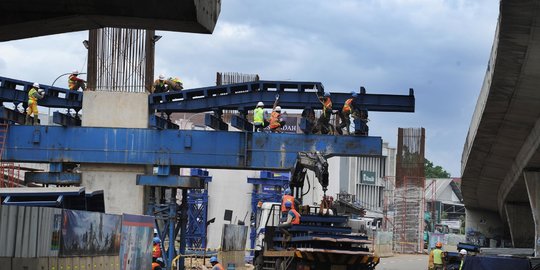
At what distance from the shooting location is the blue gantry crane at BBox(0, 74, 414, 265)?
3466cm

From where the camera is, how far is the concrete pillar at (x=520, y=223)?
50.0m

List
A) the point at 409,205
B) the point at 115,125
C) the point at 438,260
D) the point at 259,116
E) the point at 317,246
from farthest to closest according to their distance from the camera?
1. the point at 409,205
2. the point at 115,125
3. the point at 438,260
4. the point at 259,116
5. the point at 317,246

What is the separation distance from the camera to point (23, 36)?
48.4ft

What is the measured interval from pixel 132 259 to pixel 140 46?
15.7m

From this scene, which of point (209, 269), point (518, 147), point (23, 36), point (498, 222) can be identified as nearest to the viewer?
point (23, 36)

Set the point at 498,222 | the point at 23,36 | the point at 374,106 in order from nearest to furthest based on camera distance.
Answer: the point at 23,36 → the point at 374,106 → the point at 498,222

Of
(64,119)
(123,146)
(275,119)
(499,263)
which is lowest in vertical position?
(499,263)

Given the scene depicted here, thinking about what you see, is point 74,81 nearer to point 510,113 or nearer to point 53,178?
→ point 53,178

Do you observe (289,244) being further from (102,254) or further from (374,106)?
(374,106)

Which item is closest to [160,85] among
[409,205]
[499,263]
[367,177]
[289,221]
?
[289,221]

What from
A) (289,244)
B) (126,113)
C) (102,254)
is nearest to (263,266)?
(289,244)

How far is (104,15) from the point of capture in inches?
535

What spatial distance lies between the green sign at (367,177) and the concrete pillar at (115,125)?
84516mm

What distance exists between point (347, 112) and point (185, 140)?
586cm
